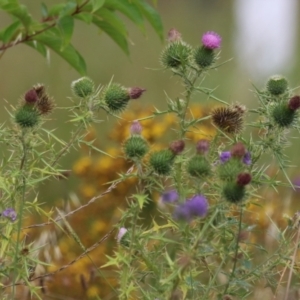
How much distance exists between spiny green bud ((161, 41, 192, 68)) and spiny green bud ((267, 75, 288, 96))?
0.73ft

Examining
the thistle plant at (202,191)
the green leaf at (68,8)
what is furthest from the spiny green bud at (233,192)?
the green leaf at (68,8)

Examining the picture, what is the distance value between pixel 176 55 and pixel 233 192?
0.48 metres

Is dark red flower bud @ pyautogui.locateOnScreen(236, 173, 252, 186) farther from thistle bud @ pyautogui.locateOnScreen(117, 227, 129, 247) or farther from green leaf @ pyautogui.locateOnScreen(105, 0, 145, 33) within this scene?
green leaf @ pyautogui.locateOnScreen(105, 0, 145, 33)

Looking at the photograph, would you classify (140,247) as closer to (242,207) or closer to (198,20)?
(242,207)

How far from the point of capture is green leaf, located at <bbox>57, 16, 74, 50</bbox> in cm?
202

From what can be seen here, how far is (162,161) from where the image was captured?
1410mm

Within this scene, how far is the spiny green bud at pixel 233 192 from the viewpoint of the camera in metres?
1.32

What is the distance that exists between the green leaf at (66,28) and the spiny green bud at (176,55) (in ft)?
1.33

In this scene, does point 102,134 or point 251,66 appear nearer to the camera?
point 102,134

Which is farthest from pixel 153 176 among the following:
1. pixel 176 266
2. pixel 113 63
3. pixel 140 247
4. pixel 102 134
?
pixel 113 63

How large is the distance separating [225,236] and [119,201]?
7.36 feet

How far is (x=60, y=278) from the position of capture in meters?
3.11

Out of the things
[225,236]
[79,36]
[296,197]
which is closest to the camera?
[225,236]

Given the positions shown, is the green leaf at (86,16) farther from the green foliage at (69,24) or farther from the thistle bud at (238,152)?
the thistle bud at (238,152)
